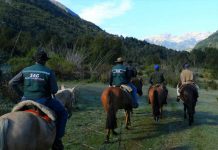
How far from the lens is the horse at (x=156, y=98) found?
616 inches

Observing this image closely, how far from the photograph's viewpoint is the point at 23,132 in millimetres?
6602

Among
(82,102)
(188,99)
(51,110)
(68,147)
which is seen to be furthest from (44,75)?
(82,102)

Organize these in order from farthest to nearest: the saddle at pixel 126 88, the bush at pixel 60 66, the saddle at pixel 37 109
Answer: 1. the bush at pixel 60 66
2. the saddle at pixel 126 88
3. the saddle at pixel 37 109

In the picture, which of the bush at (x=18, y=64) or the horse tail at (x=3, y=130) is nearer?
the horse tail at (x=3, y=130)

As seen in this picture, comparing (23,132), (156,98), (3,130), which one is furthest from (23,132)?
(156,98)

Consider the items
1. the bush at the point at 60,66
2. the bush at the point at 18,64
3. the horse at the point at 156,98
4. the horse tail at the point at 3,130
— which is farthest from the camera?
the bush at the point at 60,66

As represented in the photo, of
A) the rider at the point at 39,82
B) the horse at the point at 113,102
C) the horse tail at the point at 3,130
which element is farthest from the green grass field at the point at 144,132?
the horse tail at the point at 3,130

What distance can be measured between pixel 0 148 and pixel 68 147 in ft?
17.2

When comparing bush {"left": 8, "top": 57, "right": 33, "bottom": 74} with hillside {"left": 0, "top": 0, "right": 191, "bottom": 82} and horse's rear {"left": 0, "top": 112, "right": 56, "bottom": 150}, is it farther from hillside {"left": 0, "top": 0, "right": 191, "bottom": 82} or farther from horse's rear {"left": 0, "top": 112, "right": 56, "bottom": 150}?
horse's rear {"left": 0, "top": 112, "right": 56, "bottom": 150}

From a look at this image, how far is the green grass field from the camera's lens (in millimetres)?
11935

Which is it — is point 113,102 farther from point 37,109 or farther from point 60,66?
point 60,66

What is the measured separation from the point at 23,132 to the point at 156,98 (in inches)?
377

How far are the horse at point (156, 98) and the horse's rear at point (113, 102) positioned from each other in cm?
226

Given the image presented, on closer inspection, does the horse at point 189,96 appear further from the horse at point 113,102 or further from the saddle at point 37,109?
the saddle at point 37,109
